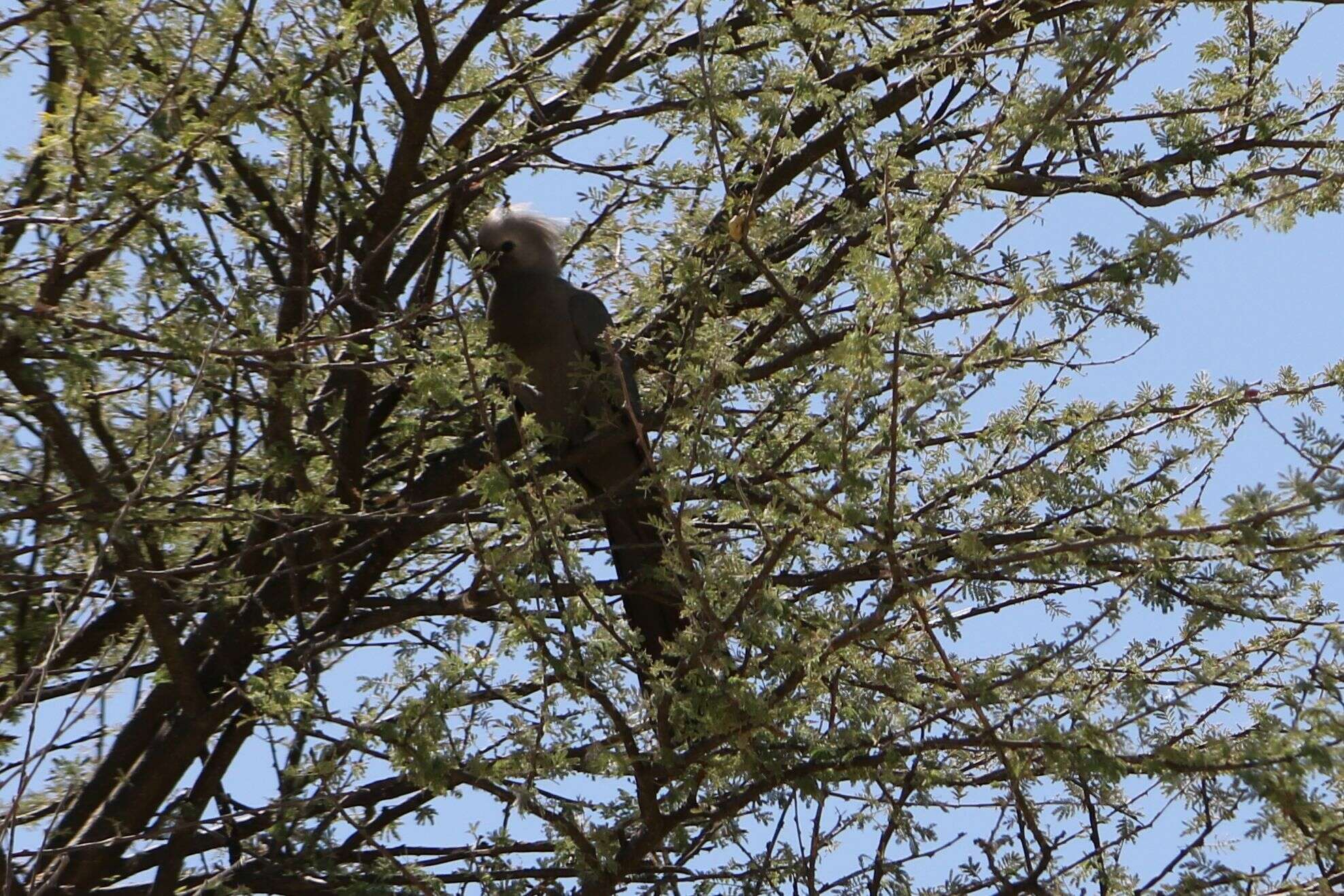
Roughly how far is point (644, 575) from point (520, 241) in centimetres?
207

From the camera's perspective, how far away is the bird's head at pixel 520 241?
219 inches

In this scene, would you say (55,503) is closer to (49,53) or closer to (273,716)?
(273,716)

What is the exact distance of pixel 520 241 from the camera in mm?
5711

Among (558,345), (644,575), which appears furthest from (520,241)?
(644,575)

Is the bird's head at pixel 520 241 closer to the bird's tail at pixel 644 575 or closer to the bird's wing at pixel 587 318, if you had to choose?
Answer: the bird's wing at pixel 587 318

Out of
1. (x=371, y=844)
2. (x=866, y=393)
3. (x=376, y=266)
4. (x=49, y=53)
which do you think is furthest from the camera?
(x=376, y=266)

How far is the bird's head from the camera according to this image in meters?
5.57

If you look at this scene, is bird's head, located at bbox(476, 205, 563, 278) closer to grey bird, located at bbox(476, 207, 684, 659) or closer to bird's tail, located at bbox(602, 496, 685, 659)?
grey bird, located at bbox(476, 207, 684, 659)

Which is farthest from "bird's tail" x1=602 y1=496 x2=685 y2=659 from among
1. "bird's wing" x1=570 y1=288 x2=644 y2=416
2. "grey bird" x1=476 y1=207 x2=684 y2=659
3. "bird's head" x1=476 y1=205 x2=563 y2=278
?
"bird's head" x1=476 y1=205 x2=563 y2=278

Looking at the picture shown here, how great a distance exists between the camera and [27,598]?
4453 mm

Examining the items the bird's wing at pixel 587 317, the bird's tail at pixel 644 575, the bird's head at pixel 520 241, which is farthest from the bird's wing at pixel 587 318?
the bird's tail at pixel 644 575

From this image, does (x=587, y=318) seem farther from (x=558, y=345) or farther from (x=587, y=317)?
(x=558, y=345)

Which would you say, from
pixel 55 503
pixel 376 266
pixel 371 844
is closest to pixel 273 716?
pixel 371 844

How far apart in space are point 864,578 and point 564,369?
1.96 meters
